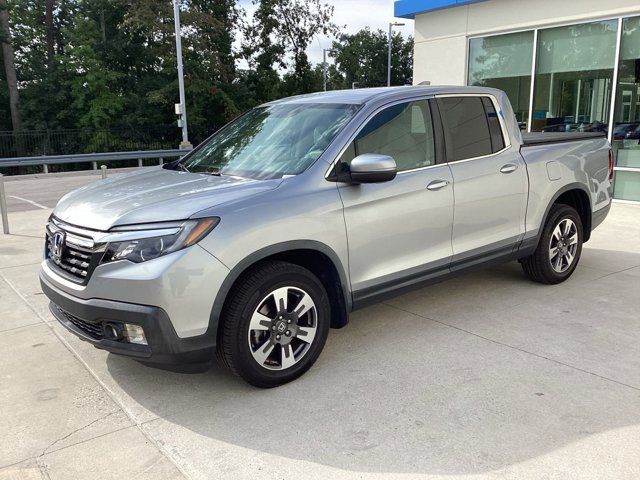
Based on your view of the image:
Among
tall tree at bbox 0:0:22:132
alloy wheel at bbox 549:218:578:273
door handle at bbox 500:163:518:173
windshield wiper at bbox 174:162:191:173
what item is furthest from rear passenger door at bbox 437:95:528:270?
tall tree at bbox 0:0:22:132

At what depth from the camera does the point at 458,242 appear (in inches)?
178

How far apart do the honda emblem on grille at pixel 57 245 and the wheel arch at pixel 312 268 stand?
3.64ft

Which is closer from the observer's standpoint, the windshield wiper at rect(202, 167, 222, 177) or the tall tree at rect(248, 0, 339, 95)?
the windshield wiper at rect(202, 167, 222, 177)

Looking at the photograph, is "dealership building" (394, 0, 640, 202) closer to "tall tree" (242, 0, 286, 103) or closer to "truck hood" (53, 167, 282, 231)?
"truck hood" (53, 167, 282, 231)

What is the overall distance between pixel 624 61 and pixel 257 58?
88.7 feet

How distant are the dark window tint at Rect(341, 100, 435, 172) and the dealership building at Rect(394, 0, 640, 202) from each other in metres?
7.10

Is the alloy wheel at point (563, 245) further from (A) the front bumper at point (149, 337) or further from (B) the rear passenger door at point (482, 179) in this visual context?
(A) the front bumper at point (149, 337)

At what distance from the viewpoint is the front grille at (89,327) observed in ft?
10.9

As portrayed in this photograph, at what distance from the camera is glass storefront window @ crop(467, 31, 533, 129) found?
1131cm

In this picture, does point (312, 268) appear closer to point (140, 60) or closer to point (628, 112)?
point (628, 112)

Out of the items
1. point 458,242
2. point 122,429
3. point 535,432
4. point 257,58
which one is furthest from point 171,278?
point 257,58

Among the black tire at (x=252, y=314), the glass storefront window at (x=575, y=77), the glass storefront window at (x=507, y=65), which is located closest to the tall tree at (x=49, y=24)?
the glass storefront window at (x=507, y=65)

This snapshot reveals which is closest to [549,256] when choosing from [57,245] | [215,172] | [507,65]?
[215,172]

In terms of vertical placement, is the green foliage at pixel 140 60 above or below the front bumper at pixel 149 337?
above
